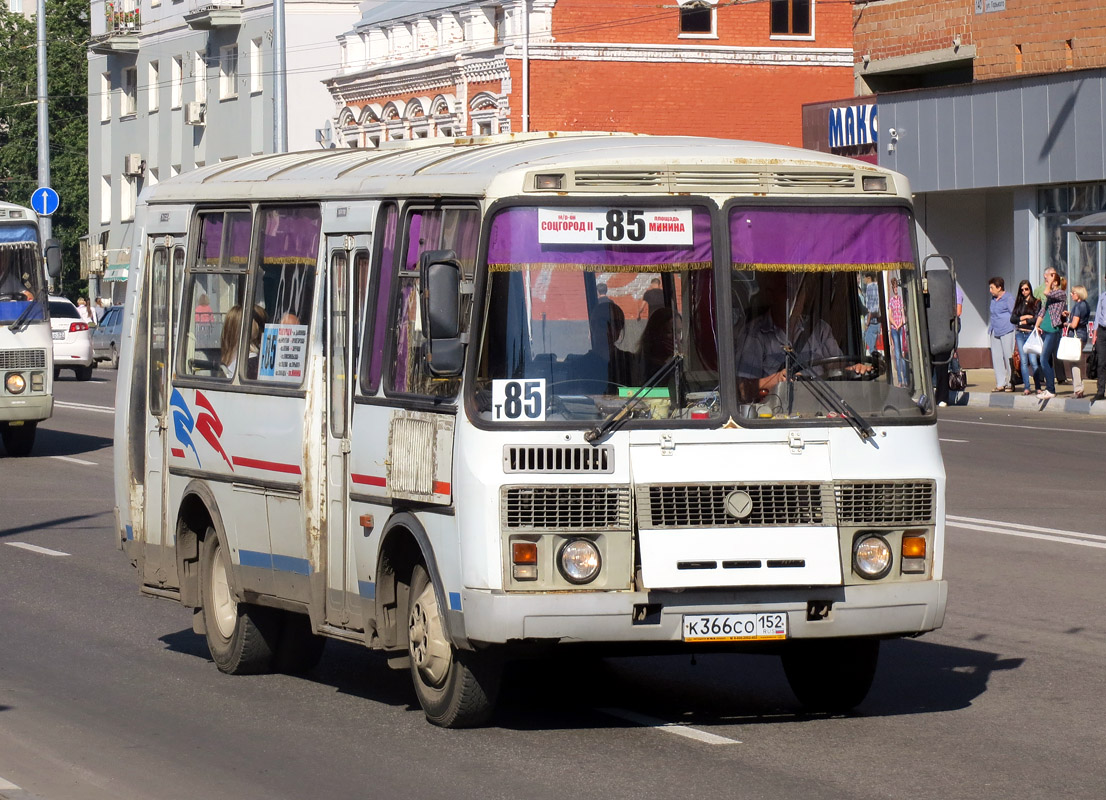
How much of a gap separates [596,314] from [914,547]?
5.14ft

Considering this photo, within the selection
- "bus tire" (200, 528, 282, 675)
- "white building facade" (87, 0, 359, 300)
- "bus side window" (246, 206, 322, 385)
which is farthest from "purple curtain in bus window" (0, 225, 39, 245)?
"white building facade" (87, 0, 359, 300)

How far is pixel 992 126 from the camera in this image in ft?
122

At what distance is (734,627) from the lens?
8.00m

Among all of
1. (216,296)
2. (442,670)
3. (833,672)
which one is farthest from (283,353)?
(833,672)

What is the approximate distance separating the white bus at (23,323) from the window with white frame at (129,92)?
49653 mm

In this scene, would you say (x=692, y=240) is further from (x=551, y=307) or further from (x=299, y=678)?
(x=299, y=678)

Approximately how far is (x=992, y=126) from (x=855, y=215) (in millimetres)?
29632

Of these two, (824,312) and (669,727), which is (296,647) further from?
(824,312)

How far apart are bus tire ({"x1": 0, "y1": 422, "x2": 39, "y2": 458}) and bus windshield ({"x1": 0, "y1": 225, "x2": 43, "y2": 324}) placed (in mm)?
1466

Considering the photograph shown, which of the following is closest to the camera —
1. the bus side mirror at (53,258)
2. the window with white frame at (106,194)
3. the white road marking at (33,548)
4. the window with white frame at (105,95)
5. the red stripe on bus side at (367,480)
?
the red stripe on bus side at (367,480)

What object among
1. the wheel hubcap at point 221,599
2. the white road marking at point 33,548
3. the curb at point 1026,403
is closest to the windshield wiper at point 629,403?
the wheel hubcap at point 221,599

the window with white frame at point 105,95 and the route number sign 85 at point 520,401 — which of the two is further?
the window with white frame at point 105,95

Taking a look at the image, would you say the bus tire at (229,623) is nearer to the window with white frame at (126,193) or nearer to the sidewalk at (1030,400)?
the sidewalk at (1030,400)

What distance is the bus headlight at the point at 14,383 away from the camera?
905 inches
